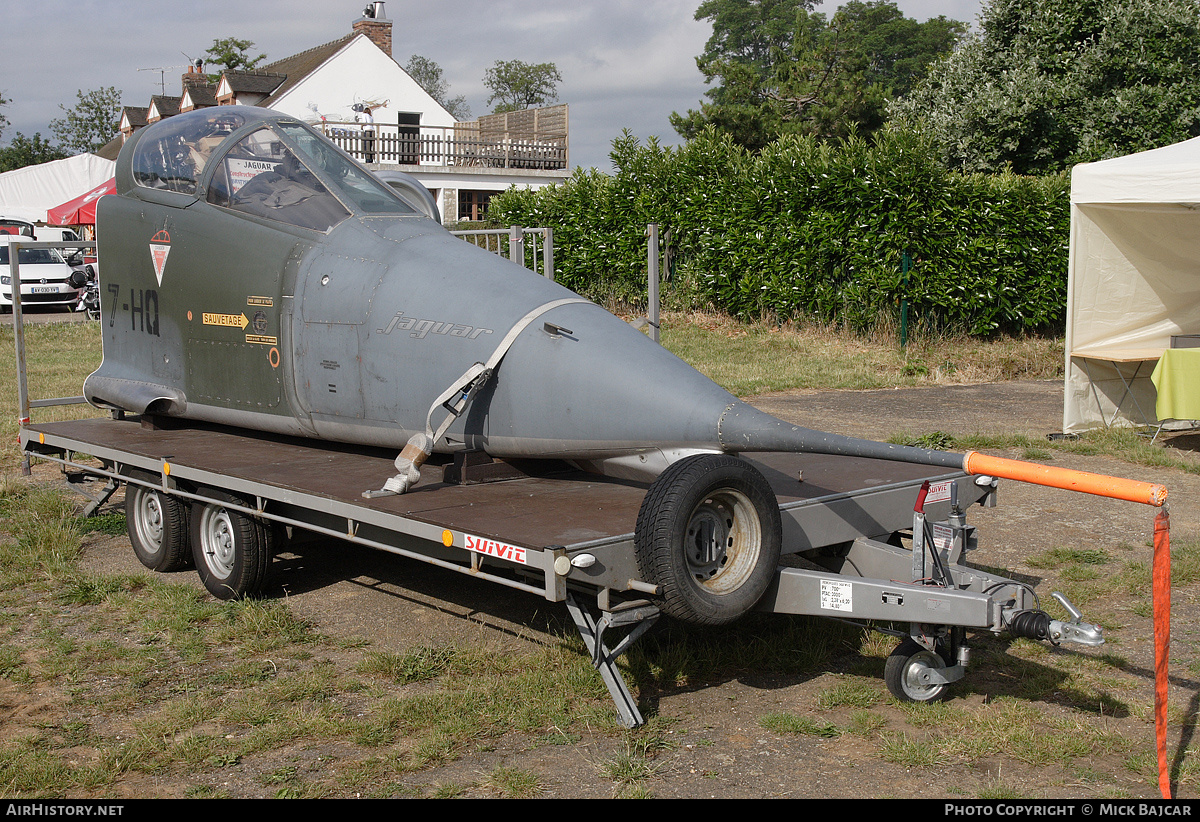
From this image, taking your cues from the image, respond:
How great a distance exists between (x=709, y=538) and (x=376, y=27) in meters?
39.0

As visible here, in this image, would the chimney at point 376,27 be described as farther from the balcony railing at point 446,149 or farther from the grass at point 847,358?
the grass at point 847,358

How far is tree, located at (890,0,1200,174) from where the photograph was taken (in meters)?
20.1

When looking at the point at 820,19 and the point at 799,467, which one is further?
the point at 820,19

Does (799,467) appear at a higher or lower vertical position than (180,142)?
lower

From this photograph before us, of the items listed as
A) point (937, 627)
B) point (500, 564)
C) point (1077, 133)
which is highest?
point (1077, 133)

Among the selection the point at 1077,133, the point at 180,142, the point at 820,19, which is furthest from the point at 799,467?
the point at 820,19

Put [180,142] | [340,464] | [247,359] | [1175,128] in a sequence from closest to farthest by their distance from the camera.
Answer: [340,464]
[247,359]
[180,142]
[1175,128]

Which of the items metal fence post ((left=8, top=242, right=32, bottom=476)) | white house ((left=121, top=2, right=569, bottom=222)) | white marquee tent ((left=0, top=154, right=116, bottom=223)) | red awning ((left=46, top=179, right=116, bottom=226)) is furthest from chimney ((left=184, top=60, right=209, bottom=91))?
metal fence post ((left=8, top=242, right=32, bottom=476))

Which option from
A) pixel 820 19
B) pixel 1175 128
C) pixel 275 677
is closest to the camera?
pixel 275 677

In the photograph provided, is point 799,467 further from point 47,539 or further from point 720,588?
point 47,539

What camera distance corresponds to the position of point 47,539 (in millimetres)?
6953

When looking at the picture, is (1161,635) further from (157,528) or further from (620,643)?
(157,528)

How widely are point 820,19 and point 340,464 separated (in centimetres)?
6539

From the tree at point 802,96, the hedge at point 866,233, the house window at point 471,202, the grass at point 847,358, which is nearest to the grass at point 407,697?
the grass at point 847,358
